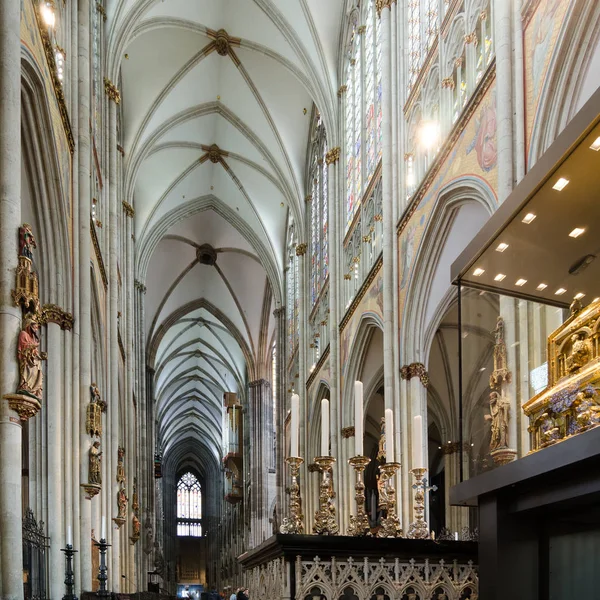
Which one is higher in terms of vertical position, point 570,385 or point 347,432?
Result: point 570,385

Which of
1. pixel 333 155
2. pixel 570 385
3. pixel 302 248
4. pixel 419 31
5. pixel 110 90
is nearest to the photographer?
pixel 570 385

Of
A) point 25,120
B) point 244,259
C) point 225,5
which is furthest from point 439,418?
point 244,259

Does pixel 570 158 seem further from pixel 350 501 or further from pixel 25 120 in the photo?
pixel 350 501

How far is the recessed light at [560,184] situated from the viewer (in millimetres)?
4090

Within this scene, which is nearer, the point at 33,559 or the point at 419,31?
the point at 33,559

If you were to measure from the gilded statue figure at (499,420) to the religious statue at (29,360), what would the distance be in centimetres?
450

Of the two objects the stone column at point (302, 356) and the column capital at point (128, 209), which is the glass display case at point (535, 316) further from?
the column capital at point (128, 209)

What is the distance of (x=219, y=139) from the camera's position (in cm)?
2792

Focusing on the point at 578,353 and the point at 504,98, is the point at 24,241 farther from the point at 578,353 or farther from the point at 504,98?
the point at 578,353

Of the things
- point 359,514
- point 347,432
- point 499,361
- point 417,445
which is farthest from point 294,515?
point 347,432

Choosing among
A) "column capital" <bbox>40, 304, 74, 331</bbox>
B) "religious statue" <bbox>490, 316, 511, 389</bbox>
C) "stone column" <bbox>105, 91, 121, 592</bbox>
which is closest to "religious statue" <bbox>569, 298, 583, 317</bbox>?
"religious statue" <bbox>490, 316, 511, 389</bbox>

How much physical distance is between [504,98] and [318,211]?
47.3ft

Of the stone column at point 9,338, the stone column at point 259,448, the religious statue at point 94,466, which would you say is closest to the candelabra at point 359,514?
the stone column at point 9,338

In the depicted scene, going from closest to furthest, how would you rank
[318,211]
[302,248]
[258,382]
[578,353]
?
[578,353] → [318,211] → [302,248] → [258,382]
